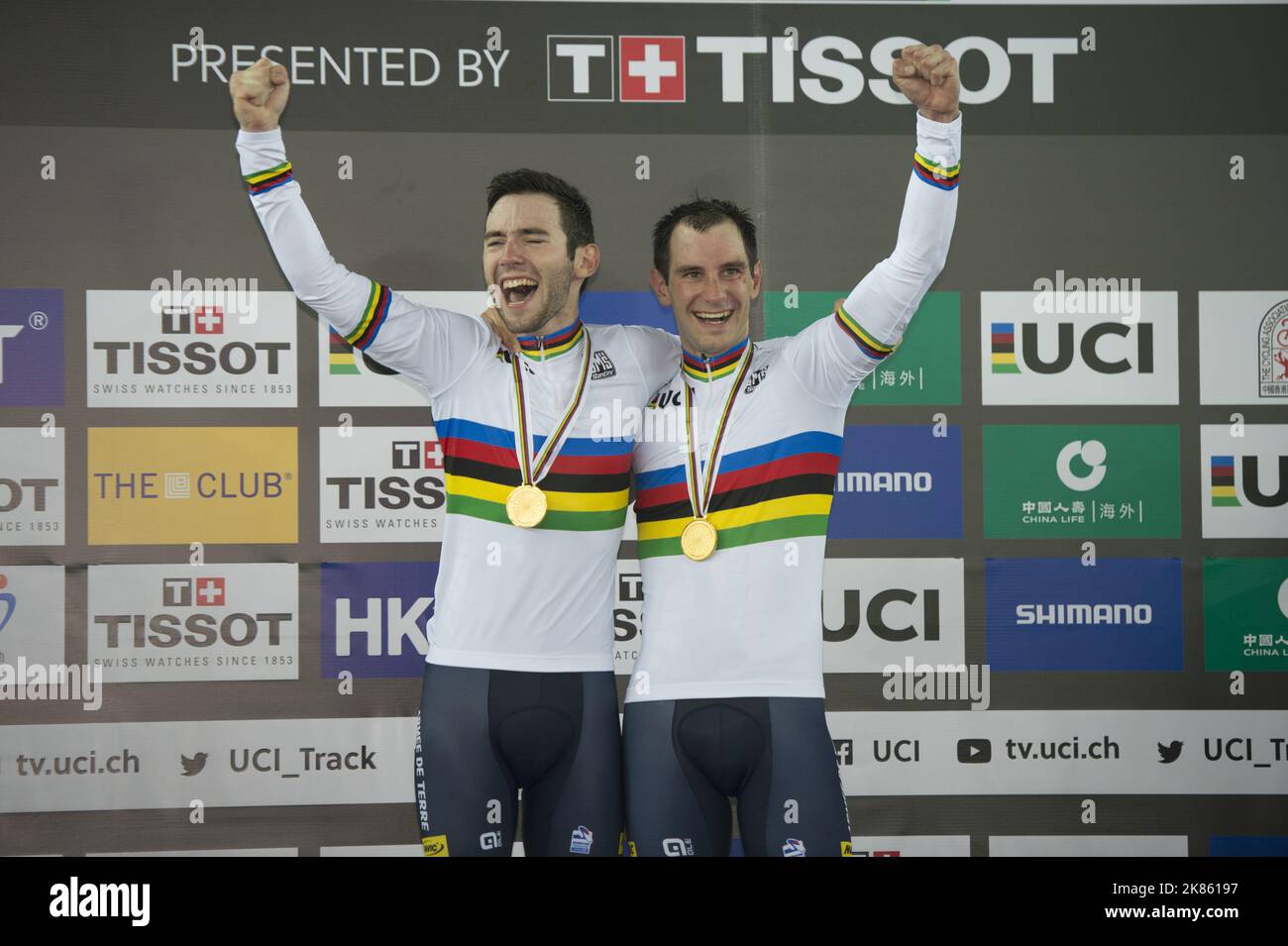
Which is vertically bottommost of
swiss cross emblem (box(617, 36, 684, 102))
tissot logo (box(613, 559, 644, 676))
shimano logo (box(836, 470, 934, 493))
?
tissot logo (box(613, 559, 644, 676))

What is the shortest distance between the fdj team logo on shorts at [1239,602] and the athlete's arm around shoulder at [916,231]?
1.08 m

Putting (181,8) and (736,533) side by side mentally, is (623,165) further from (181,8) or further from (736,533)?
(181,8)

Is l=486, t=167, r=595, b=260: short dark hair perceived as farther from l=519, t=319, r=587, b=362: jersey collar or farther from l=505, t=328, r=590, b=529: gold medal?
l=505, t=328, r=590, b=529: gold medal

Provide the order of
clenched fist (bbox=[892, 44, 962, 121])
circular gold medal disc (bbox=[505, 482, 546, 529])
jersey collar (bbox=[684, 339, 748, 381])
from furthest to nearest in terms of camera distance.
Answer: jersey collar (bbox=[684, 339, 748, 381]), circular gold medal disc (bbox=[505, 482, 546, 529]), clenched fist (bbox=[892, 44, 962, 121])

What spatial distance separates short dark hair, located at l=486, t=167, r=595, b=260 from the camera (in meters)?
2.72

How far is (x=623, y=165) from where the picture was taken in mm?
2750

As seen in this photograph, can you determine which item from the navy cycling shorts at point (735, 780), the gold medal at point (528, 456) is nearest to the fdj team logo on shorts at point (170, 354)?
the gold medal at point (528, 456)

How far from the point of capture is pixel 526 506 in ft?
8.42

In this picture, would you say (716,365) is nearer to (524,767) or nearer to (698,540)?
(698,540)

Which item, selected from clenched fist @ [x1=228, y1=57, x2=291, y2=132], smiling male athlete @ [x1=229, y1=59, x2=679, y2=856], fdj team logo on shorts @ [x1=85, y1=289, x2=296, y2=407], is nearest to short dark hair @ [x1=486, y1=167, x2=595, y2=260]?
smiling male athlete @ [x1=229, y1=59, x2=679, y2=856]

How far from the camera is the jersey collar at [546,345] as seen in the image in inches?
105

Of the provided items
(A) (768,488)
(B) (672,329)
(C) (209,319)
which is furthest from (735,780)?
(C) (209,319)

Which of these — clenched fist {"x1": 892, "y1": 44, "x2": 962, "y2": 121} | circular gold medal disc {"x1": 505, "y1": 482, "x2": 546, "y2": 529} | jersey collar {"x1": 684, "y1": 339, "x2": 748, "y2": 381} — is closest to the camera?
clenched fist {"x1": 892, "y1": 44, "x2": 962, "y2": 121}

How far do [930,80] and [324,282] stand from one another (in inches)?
59.6
